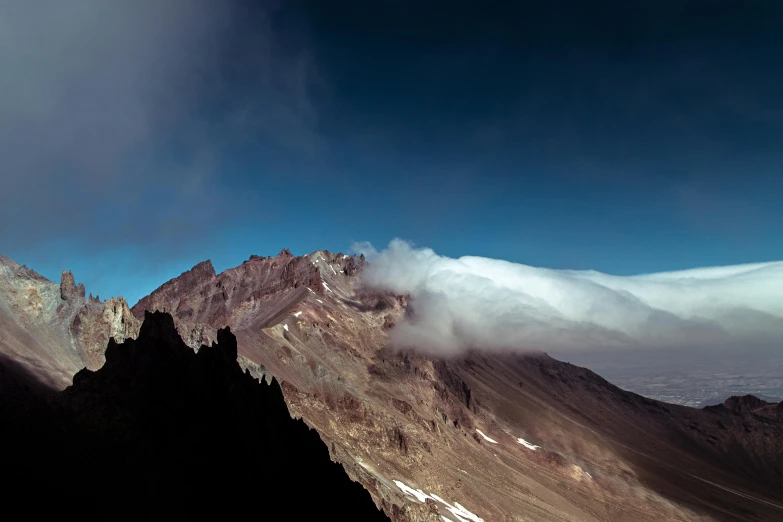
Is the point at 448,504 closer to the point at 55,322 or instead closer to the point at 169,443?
the point at 169,443

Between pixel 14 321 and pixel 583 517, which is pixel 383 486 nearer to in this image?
pixel 14 321

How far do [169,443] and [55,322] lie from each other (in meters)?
60.1

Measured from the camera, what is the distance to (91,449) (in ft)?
136

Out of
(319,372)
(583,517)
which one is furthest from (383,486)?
(583,517)

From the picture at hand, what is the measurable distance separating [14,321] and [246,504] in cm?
6472

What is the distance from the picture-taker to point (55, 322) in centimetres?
9169

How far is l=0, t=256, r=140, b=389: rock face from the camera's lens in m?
78.3

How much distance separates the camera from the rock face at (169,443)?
124 ft

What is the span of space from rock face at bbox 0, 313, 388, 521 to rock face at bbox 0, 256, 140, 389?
27262 mm

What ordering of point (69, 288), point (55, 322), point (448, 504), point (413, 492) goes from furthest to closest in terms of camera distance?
point (448, 504)
point (413, 492)
point (69, 288)
point (55, 322)

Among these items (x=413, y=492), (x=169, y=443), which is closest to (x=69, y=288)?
(x=169, y=443)

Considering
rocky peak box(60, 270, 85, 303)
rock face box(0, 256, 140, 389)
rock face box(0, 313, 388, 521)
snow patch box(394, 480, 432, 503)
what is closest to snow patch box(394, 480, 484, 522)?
snow patch box(394, 480, 432, 503)

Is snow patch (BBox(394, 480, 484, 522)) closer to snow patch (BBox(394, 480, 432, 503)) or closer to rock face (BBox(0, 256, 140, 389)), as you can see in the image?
snow patch (BBox(394, 480, 432, 503))

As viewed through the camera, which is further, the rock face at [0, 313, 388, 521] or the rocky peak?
the rocky peak
